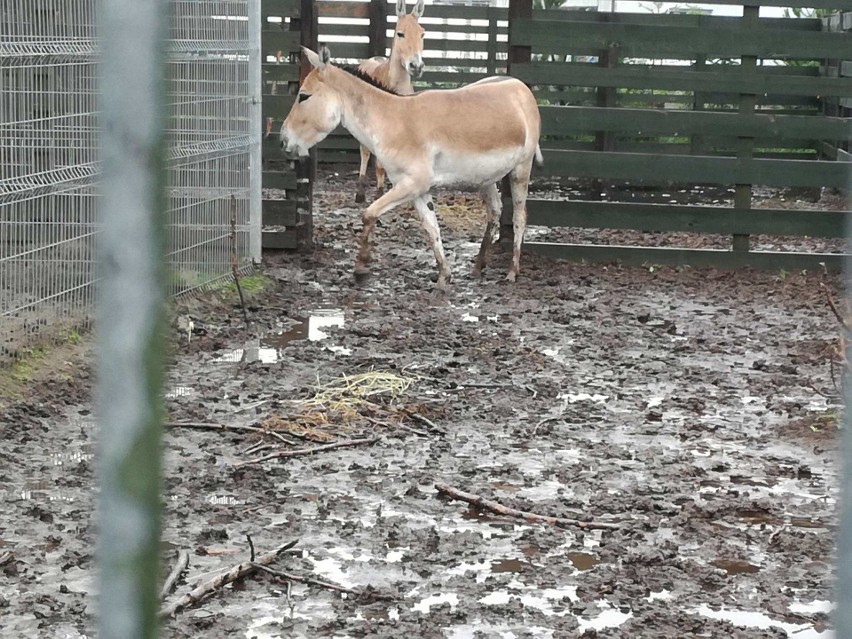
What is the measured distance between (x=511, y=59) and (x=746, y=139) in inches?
80.8

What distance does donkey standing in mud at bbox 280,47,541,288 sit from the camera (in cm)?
939

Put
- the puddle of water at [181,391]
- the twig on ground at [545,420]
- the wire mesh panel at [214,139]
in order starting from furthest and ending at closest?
the wire mesh panel at [214,139] → the puddle of water at [181,391] → the twig on ground at [545,420]

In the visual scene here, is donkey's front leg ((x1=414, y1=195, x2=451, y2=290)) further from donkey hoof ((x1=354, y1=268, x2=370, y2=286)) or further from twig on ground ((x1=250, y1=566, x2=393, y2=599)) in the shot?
twig on ground ((x1=250, y1=566, x2=393, y2=599))

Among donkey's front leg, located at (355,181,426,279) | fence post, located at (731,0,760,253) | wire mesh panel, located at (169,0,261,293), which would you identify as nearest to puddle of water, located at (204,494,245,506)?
wire mesh panel, located at (169,0,261,293)

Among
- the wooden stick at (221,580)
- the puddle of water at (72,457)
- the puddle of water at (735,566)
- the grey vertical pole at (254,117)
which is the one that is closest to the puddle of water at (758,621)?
the puddle of water at (735,566)

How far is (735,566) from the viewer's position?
4223mm

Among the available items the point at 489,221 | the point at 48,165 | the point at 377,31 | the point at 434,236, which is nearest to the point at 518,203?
the point at 489,221

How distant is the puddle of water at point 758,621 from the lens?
3.68 meters

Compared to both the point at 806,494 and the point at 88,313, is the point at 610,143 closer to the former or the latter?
the point at 88,313

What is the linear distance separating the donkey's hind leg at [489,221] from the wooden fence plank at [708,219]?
523 millimetres

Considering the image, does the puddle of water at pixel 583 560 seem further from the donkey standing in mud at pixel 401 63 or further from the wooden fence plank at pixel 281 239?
the donkey standing in mud at pixel 401 63

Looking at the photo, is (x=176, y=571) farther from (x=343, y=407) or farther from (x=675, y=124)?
(x=675, y=124)

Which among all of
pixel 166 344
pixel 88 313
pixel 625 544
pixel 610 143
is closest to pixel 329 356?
pixel 88 313

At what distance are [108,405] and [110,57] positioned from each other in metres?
0.19
